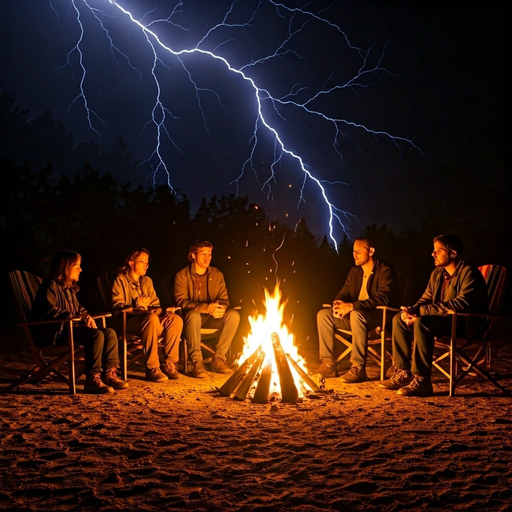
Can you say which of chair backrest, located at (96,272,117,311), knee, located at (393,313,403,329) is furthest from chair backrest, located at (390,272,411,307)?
chair backrest, located at (96,272,117,311)

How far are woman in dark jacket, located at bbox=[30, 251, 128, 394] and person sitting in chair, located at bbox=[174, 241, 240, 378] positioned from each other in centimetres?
83

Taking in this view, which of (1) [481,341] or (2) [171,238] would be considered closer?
(1) [481,341]

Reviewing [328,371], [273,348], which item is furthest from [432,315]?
[273,348]

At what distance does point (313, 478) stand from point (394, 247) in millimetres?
8877

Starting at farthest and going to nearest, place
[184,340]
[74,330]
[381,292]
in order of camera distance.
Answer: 1. [184,340]
2. [381,292]
3. [74,330]

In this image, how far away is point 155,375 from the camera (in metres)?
4.59

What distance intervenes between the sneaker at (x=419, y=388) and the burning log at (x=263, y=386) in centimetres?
107

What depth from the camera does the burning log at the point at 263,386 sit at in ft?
12.7

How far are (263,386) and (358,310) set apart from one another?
126cm

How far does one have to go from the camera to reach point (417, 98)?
1102cm

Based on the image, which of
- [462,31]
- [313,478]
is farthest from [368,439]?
[462,31]

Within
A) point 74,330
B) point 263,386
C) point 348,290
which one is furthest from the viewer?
point 348,290

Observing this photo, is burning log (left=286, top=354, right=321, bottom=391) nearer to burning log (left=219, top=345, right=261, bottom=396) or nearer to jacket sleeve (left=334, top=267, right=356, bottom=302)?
burning log (left=219, top=345, right=261, bottom=396)

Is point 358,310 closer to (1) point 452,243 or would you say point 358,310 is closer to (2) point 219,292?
(1) point 452,243
